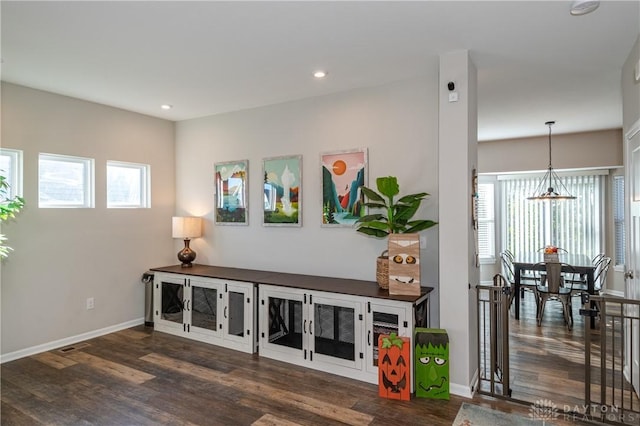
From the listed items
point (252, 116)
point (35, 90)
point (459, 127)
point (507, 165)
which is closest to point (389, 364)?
point (459, 127)

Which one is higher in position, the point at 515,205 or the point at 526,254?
the point at 515,205

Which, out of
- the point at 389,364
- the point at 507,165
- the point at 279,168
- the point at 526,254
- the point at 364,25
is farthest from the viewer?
the point at 526,254

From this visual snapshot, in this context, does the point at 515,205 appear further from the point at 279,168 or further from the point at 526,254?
the point at 279,168

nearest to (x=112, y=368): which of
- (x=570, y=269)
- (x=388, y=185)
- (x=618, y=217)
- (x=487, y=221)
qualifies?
(x=388, y=185)

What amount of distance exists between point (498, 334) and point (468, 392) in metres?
0.55

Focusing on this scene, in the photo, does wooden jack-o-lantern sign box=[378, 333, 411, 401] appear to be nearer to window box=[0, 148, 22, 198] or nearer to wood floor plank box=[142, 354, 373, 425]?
wood floor plank box=[142, 354, 373, 425]

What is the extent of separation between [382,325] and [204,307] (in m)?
2.20

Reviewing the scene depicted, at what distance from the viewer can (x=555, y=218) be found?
7238 mm

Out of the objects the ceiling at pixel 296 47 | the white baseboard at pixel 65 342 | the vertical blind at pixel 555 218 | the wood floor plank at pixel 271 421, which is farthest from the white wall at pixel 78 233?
the vertical blind at pixel 555 218

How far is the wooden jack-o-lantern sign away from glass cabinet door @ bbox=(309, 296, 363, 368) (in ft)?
1.14

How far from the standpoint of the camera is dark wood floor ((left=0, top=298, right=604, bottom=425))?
2701mm

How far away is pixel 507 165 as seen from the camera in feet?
22.4

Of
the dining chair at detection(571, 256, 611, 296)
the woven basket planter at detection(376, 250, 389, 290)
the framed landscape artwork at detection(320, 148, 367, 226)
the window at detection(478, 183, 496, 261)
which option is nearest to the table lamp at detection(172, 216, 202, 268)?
the framed landscape artwork at detection(320, 148, 367, 226)

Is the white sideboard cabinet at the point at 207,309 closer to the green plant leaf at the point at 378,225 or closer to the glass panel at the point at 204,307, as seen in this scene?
the glass panel at the point at 204,307
